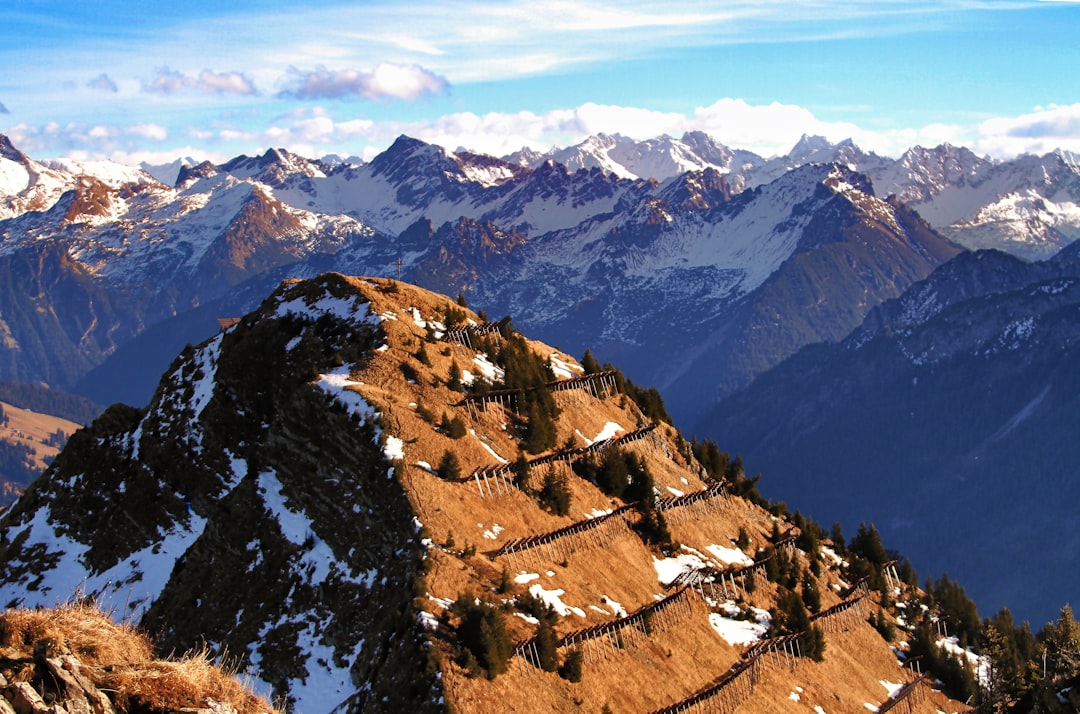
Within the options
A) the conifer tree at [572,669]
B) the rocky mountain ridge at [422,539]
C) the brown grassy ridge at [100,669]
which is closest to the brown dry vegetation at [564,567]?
the rocky mountain ridge at [422,539]

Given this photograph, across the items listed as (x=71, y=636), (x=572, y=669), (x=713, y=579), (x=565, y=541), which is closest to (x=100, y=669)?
(x=71, y=636)

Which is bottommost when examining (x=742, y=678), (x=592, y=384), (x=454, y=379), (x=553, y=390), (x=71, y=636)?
(x=742, y=678)

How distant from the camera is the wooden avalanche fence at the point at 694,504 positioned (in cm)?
11044

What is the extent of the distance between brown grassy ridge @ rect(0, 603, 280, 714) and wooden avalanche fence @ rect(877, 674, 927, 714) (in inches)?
3361

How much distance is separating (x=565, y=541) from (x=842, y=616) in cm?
3966

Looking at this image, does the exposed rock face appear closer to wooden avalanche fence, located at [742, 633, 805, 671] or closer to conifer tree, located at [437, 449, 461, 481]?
conifer tree, located at [437, 449, 461, 481]

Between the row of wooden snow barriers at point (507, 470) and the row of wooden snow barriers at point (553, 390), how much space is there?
7.54m

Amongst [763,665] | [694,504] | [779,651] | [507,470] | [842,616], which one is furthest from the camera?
[694,504]

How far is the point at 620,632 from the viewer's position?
83875 millimetres

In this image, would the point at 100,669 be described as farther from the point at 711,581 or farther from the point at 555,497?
the point at 711,581

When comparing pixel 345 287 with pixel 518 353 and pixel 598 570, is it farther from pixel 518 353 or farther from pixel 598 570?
pixel 598 570

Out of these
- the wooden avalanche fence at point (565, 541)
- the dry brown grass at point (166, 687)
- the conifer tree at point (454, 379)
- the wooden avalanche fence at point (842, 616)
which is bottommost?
the wooden avalanche fence at point (842, 616)

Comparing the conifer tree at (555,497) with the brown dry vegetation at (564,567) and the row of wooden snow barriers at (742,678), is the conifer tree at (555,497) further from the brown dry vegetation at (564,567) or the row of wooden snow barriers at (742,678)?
the row of wooden snow barriers at (742,678)

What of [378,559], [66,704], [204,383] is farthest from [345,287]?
[66,704]
